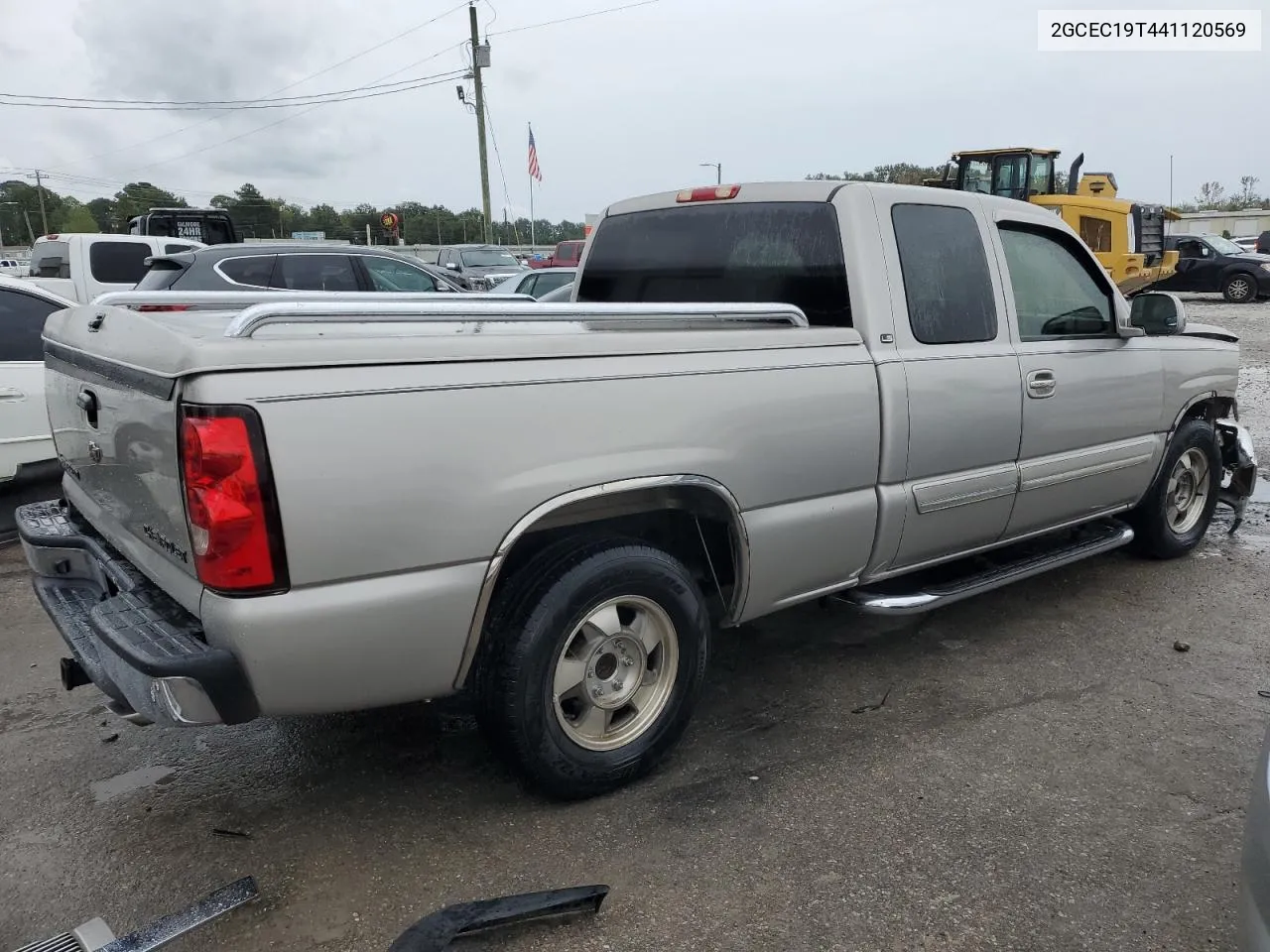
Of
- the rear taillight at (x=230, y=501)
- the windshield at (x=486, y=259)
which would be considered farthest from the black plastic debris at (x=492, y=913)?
the windshield at (x=486, y=259)

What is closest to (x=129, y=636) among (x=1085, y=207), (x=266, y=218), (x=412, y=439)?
(x=412, y=439)

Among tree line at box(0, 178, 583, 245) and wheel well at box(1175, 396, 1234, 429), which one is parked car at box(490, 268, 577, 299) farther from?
tree line at box(0, 178, 583, 245)

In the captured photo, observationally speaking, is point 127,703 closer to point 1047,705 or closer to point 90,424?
point 90,424

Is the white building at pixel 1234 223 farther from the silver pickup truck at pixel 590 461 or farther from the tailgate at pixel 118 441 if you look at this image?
the tailgate at pixel 118 441

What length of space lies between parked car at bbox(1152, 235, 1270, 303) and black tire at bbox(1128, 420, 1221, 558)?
800 inches

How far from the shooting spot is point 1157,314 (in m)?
4.75

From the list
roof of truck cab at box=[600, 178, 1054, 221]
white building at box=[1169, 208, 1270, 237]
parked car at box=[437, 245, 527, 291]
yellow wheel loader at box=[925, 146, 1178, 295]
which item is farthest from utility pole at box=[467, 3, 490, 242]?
white building at box=[1169, 208, 1270, 237]

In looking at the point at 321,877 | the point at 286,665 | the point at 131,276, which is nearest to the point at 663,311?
the point at 286,665

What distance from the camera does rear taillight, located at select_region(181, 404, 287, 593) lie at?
224cm

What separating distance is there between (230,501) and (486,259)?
2138 cm

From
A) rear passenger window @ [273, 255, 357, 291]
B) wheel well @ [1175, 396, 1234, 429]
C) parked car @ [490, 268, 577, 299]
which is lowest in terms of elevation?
wheel well @ [1175, 396, 1234, 429]

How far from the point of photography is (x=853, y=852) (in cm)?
282

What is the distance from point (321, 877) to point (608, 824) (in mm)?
853

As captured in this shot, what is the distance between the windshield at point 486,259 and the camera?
22.5 meters
